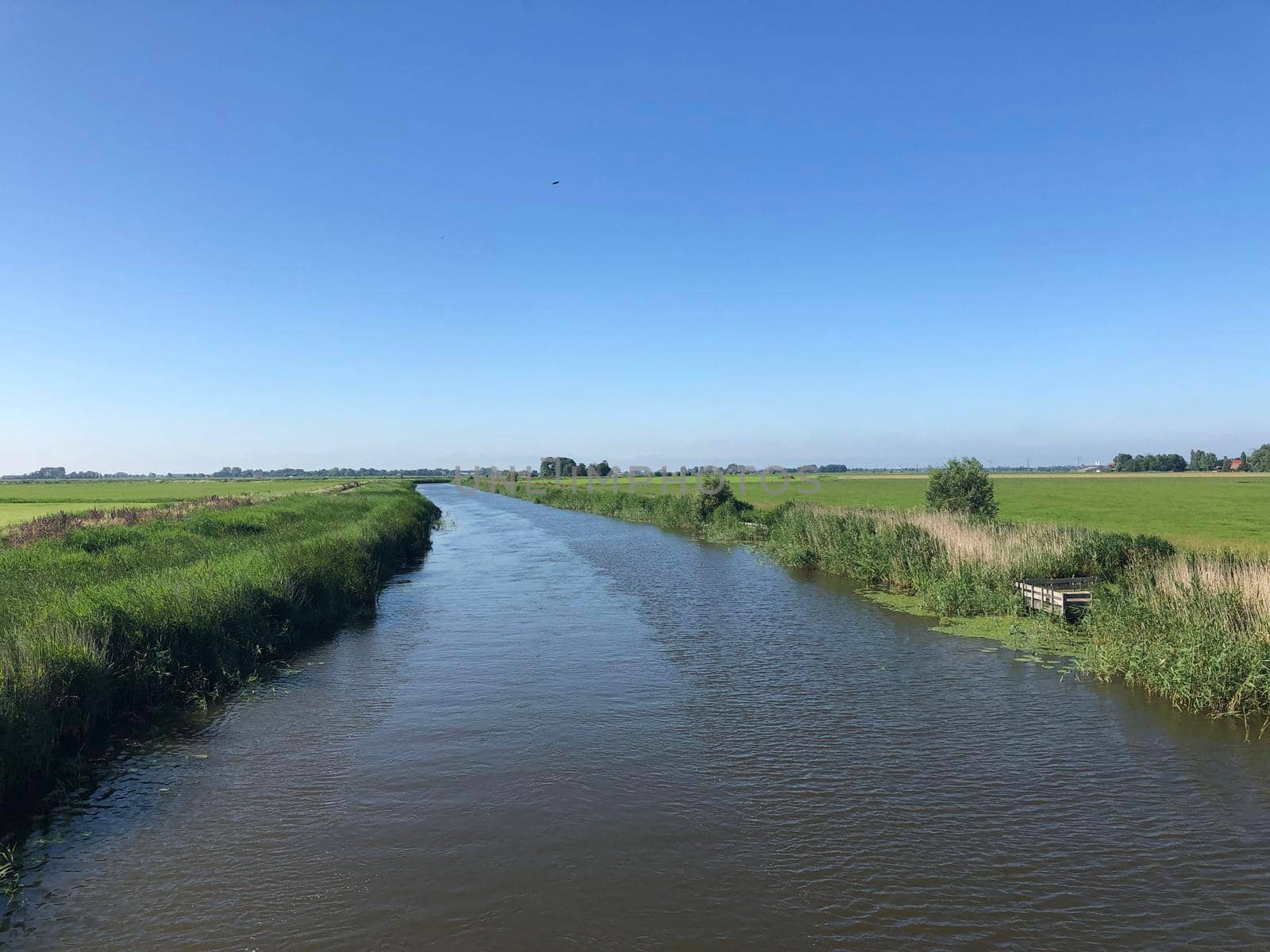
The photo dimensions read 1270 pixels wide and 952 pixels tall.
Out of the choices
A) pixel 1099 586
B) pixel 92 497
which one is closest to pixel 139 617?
pixel 1099 586

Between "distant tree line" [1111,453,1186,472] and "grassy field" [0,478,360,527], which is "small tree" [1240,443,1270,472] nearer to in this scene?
"distant tree line" [1111,453,1186,472]

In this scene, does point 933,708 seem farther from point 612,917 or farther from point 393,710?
point 393,710

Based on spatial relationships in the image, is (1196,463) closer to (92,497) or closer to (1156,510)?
(1156,510)

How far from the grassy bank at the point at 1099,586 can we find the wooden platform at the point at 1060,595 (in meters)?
0.36

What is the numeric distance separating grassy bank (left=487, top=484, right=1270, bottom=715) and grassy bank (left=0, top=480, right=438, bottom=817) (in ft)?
53.8

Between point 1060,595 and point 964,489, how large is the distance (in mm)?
15591

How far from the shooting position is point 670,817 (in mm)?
8297

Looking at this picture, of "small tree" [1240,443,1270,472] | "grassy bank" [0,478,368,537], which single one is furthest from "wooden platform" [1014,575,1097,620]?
"small tree" [1240,443,1270,472]

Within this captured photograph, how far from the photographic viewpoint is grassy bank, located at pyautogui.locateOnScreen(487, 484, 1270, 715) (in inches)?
454

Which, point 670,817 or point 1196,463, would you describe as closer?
point 670,817

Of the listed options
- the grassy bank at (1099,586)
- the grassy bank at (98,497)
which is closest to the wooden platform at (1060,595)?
the grassy bank at (1099,586)

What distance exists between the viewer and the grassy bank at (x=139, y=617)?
9.06m

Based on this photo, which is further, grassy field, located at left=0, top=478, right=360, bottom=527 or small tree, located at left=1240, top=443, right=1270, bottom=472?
small tree, located at left=1240, top=443, right=1270, bottom=472

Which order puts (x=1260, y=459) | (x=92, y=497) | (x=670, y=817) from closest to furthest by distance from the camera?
(x=670, y=817)
(x=92, y=497)
(x=1260, y=459)
